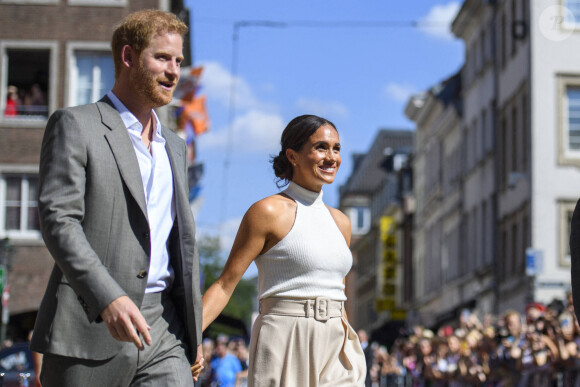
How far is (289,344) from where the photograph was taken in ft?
21.1

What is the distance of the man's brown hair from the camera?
16.1 ft

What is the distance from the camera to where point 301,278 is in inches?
257

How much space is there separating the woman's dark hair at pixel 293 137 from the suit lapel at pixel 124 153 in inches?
77.1

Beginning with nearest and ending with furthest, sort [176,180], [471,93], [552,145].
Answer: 1. [176,180]
2. [552,145]
3. [471,93]

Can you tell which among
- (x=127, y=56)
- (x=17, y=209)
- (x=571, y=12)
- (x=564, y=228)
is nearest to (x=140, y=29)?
(x=127, y=56)

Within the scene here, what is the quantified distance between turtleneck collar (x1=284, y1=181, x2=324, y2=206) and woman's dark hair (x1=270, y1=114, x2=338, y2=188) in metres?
0.12

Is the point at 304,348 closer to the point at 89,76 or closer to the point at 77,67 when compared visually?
the point at 89,76

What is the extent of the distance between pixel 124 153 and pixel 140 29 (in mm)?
491

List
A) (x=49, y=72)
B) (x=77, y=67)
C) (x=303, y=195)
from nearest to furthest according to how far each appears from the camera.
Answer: (x=303, y=195) < (x=77, y=67) < (x=49, y=72)

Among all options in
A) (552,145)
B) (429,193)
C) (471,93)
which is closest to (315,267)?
(552,145)

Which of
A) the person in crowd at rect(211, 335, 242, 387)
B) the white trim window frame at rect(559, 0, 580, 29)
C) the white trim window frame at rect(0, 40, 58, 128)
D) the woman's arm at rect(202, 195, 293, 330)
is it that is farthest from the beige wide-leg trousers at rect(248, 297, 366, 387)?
the white trim window frame at rect(559, 0, 580, 29)

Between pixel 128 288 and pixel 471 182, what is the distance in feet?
151

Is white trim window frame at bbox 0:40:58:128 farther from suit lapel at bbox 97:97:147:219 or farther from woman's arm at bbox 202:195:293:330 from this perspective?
suit lapel at bbox 97:97:147:219

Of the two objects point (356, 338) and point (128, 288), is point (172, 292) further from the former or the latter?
point (356, 338)
